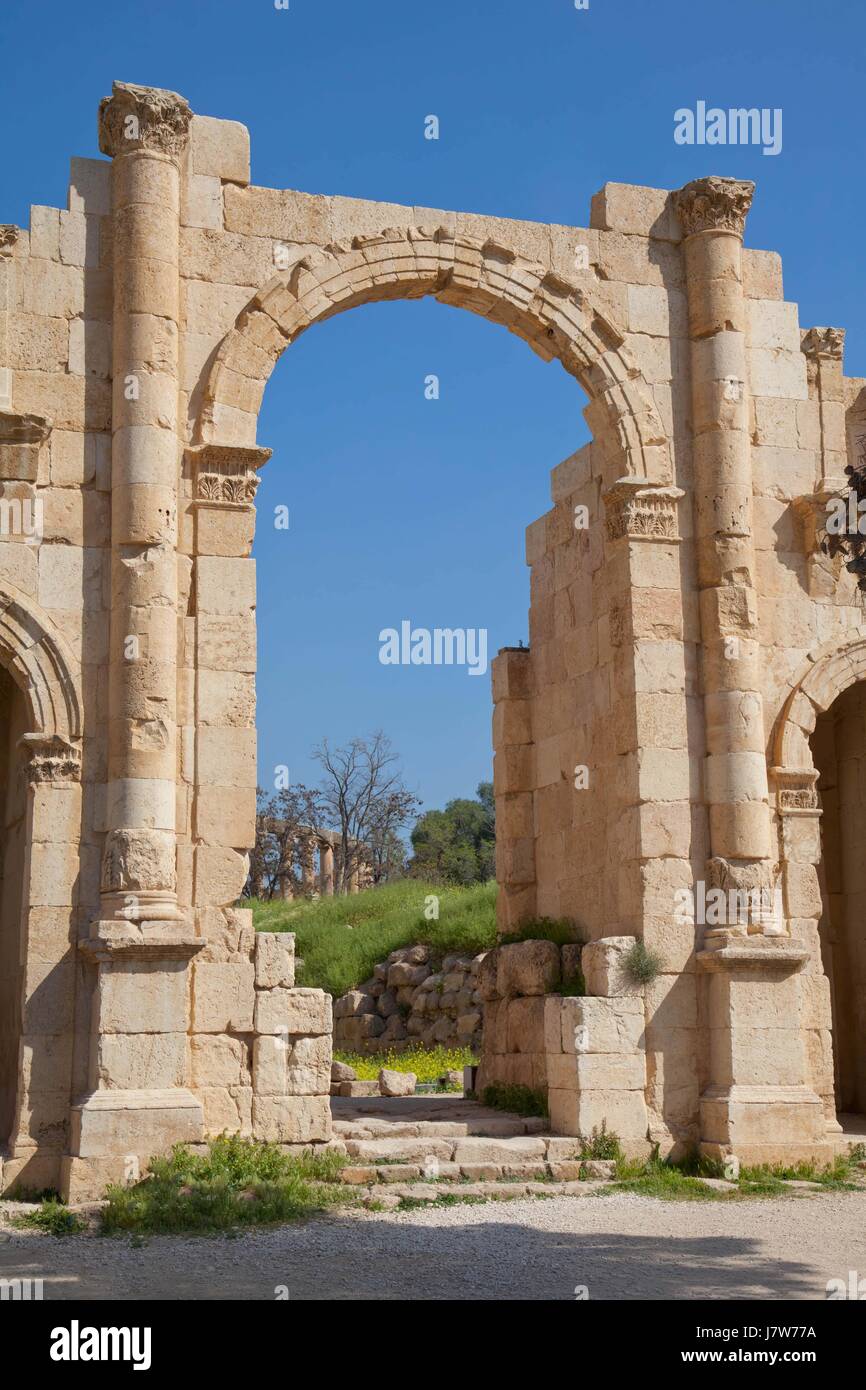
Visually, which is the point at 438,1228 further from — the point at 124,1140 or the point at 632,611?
the point at 632,611

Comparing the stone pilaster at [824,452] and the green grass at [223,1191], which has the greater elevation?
the stone pilaster at [824,452]

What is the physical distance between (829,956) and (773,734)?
11.0 feet

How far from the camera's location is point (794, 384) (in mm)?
13336

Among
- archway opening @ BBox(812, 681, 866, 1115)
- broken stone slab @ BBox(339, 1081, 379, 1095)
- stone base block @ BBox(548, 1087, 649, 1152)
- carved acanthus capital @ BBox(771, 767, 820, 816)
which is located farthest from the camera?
broken stone slab @ BBox(339, 1081, 379, 1095)

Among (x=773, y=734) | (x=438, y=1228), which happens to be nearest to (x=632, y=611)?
(x=773, y=734)

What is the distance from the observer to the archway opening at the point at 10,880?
11609mm

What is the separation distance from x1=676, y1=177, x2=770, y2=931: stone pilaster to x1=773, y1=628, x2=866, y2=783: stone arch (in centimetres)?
35

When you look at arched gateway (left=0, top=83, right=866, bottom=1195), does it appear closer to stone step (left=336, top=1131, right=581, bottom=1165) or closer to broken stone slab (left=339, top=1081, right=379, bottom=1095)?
stone step (left=336, top=1131, right=581, bottom=1165)

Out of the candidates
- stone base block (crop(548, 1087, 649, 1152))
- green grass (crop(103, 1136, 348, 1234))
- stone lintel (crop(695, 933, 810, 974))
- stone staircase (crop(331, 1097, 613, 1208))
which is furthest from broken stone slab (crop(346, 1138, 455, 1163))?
stone lintel (crop(695, 933, 810, 974))

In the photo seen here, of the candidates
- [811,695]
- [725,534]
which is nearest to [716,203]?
[725,534]

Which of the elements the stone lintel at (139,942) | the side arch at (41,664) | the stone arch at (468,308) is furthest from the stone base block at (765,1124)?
the side arch at (41,664)

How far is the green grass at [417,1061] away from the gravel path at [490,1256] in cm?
920

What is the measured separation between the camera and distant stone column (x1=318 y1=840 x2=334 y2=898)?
119ft

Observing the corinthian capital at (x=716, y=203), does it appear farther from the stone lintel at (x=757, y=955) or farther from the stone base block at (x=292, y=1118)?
the stone base block at (x=292, y=1118)
